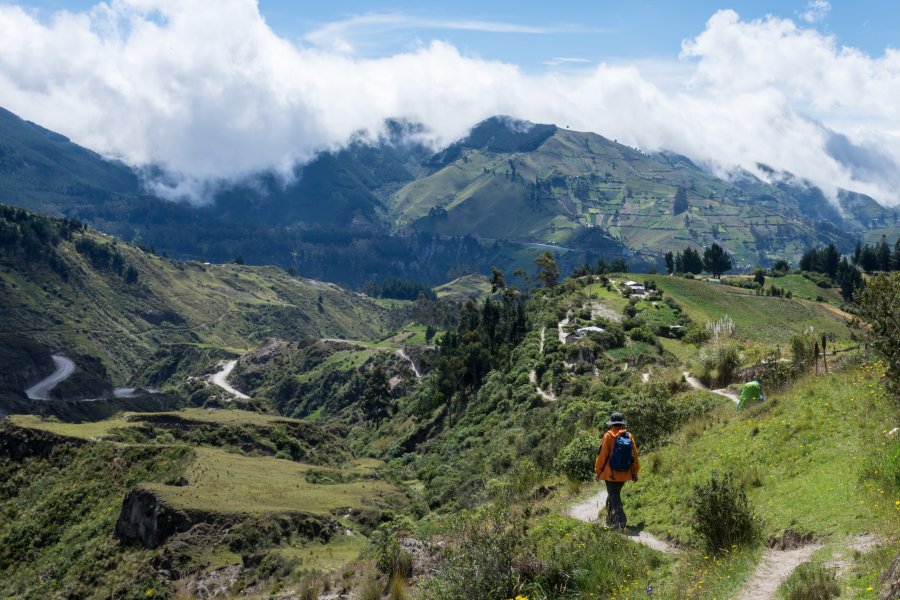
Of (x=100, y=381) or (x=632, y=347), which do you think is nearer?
(x=632, y=347)

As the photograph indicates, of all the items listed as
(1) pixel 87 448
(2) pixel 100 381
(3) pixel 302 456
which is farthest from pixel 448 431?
(2) pixel 100 381

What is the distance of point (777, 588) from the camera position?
1223 cm

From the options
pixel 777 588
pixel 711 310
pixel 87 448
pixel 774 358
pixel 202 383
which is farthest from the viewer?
pixel 202 383

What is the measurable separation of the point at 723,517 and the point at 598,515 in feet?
17.7

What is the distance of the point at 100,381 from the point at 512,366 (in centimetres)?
10133

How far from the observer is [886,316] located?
59.8 feet

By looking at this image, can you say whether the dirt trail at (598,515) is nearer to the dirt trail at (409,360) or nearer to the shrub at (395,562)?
the shrub at (395,562)

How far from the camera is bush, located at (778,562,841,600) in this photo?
11.1m

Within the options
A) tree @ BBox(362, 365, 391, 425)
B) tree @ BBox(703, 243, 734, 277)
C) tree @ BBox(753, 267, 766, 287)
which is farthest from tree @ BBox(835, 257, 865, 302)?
tree @ BBox(362, 365, 391, 425)

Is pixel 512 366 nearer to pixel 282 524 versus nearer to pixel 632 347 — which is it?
pixel 632 347

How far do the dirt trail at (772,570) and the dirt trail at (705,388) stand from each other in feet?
56.5

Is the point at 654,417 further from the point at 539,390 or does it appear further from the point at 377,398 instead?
the point at 377,398

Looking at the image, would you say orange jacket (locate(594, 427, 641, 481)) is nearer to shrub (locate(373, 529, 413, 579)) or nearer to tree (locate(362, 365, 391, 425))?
shrub (locate(373, 529, 413, 579))

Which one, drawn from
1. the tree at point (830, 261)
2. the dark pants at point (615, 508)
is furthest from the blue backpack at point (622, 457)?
the tree at point (830, 261)
